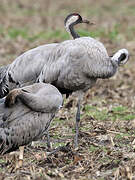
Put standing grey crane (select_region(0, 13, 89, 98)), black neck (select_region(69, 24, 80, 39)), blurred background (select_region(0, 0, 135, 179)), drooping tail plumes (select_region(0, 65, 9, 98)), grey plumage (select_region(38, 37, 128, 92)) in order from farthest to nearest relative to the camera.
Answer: black neck (select_region(69, 24, 80, 39)) → drooping tail plumes (select_region(0, 65, 9, 98)) → standing grey crane (select_region(0, 13, 89, 98)) → grey plumage (select_region(38, 37, 128, 92)) → blurred background (select_region(0, 0, 135, 179))

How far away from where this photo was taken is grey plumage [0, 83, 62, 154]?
A: 601cm

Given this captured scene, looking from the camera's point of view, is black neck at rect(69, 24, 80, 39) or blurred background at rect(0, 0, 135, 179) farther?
black neck at rect(69, 24, 80, 39)

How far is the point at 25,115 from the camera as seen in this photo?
6.09 m

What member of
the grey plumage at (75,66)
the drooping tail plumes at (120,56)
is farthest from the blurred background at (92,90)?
the drooping tail plumes at (120,56)

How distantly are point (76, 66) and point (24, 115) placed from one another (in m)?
1.41

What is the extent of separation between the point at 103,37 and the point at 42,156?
8753 millimetres

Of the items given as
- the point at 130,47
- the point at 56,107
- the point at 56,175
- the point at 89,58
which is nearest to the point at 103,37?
the point at 130,47

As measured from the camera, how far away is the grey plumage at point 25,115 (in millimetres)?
6012

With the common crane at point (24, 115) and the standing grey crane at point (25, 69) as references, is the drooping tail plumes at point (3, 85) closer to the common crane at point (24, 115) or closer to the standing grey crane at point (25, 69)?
the standing grey crane at point (25, 69)

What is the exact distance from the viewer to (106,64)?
7.32 metres

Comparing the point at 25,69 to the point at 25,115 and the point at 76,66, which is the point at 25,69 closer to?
the point at 76,66

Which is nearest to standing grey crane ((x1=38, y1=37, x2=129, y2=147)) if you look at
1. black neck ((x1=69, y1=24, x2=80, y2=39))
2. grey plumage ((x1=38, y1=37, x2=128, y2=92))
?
grey plumage ((x1=38, y1=37, x2=128, y2=92))

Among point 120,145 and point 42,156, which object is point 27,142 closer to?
point 42,156

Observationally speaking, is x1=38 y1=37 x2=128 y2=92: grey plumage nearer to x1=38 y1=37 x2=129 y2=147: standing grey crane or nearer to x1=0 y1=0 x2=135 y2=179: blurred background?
x1=38 y1=37 x2=129 y2=147: standing grey crane
